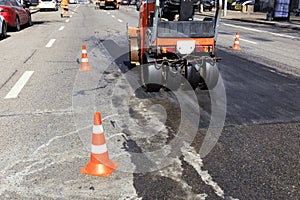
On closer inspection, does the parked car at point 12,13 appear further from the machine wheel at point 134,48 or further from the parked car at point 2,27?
the machine wheel at point 134,48

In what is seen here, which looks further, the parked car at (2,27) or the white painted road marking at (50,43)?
the parked car at (2,27)

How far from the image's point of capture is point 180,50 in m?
6.61

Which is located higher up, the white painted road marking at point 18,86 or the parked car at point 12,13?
the parked car at point 12,13

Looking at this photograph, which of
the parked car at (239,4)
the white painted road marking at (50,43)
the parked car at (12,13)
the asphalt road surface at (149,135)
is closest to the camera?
the asphalt road surface at (149,135)

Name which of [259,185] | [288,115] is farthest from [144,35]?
[259,185]

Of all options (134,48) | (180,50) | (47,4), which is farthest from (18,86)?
(47,4)

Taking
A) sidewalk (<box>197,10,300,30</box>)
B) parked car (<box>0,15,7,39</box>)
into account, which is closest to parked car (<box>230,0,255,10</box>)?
sidewalk (<box>197,10,300,30</box>)

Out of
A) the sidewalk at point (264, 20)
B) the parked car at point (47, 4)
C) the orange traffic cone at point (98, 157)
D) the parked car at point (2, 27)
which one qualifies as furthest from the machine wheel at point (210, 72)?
the parked car at point (47, 4)

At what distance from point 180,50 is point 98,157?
3501 millimetres

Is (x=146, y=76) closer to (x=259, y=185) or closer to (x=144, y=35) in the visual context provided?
(x=144, y=35)

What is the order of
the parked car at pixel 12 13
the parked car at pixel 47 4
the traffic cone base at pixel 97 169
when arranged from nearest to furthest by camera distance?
the traffic cone base at pixel 97 169
the parked car at pixel 12 13
the parked car at pixel 47 4

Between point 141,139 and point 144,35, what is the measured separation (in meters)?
3.35

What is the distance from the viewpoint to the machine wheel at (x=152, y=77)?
6.47 meters

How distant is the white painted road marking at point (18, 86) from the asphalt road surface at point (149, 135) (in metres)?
0.03
